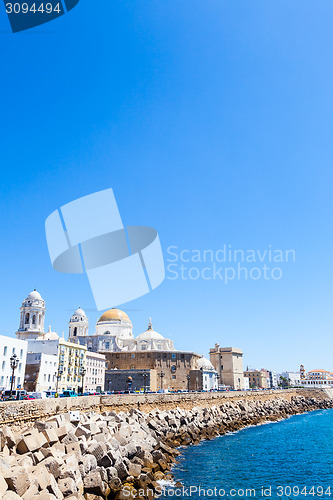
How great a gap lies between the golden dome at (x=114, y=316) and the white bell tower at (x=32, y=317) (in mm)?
26090

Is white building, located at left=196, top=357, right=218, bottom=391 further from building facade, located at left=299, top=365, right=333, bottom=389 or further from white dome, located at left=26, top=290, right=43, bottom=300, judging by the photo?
building facade, located at left=299, top=365, right=333, bottom=389

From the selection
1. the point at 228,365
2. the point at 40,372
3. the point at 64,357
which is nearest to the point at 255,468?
the point at 40,372

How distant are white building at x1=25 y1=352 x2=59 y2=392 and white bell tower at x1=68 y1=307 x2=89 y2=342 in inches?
1314

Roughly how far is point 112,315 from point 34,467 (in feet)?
270

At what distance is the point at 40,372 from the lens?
52.4m

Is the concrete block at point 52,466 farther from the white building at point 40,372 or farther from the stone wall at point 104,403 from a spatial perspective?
the white building at point 40,372

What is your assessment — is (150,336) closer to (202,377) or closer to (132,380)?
(202,377)

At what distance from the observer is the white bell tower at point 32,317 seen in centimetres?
7075

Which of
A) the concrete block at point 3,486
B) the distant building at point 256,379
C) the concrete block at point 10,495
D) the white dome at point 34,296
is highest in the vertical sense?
the white dome at point 34,296

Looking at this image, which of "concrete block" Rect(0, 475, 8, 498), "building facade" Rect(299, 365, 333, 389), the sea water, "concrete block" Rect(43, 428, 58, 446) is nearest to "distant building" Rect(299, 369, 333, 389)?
"building facade" Rect(299, 365, 333, 389)

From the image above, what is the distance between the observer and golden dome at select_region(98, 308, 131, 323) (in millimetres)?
97750

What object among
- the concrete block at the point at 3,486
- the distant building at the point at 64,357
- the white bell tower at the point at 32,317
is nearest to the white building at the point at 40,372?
the distant building at the point at 64,357

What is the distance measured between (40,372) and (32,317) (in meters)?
21.4

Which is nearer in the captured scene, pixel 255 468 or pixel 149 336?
pixel 255 468
